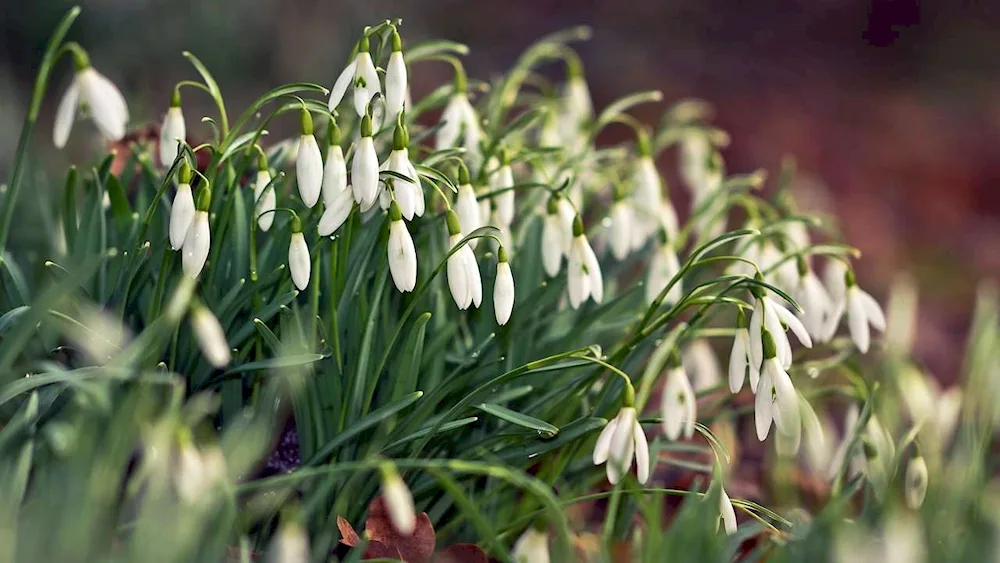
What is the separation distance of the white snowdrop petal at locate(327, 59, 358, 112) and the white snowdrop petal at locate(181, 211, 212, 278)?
258 mm

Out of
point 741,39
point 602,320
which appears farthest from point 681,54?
point 602,320

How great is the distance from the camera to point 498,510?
6.16 feet

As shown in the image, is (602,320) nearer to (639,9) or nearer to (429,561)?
(429,561)

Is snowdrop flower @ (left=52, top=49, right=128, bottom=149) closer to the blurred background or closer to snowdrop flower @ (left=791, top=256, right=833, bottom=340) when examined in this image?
snowdrop flower @ (left=791, top=256, right=833, bottom=340)

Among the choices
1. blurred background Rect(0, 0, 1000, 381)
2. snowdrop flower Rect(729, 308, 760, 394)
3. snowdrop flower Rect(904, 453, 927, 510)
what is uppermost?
snowdrop flower Rect(729, 308, 760, 394)

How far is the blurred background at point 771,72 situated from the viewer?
194 inches

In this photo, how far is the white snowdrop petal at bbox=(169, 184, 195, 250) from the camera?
4.95 feet

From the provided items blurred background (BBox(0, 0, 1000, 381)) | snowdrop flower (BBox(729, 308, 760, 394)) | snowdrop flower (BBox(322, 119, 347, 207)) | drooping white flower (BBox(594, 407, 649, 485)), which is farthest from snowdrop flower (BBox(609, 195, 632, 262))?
Result: blurred background (BBox(0, 0, 1000, 381))

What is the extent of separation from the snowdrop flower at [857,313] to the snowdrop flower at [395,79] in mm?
896

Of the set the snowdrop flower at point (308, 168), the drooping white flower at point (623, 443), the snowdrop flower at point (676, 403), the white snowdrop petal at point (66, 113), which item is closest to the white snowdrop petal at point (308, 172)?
the snowdrop flower at point (308, 168)

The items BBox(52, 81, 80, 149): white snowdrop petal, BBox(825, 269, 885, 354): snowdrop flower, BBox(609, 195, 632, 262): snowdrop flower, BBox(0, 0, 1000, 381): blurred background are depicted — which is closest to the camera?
BBox(52, 81, 80, 149): white snowdrop petal

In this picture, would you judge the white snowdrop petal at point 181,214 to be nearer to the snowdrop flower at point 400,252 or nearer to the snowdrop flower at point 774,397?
the snowdrop flower at point 400,252

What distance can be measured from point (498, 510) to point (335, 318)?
1.64 feet

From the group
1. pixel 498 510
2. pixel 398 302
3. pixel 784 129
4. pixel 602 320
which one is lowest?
pixel 784 129
